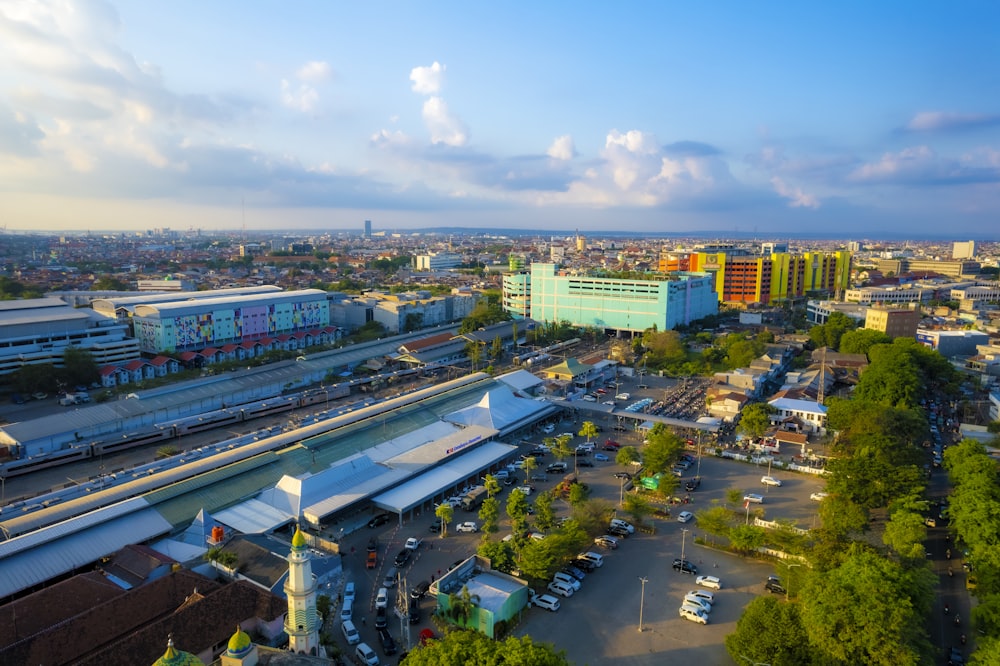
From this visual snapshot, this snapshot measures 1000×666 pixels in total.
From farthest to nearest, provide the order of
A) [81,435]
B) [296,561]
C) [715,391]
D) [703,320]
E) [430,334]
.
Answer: [703,320] < [430,334] < [715,391] < [81,435] < [296,561]

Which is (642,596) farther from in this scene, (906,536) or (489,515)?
(906,536)

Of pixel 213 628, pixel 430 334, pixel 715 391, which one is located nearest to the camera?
pixel 213 628

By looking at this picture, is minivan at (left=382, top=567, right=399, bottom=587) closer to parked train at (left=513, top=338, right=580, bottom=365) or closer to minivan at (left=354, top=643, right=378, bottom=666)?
minivan at (left=354, top=643, right=378, bottom=666)

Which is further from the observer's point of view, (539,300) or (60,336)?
(539,300)

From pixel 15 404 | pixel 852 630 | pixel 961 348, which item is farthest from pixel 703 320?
pixel 15 404

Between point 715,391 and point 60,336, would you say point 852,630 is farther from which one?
point 60,336

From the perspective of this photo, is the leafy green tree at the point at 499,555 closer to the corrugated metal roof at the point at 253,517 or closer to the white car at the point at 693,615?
the white car at the point at 693,615

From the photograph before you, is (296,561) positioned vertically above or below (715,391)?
above
